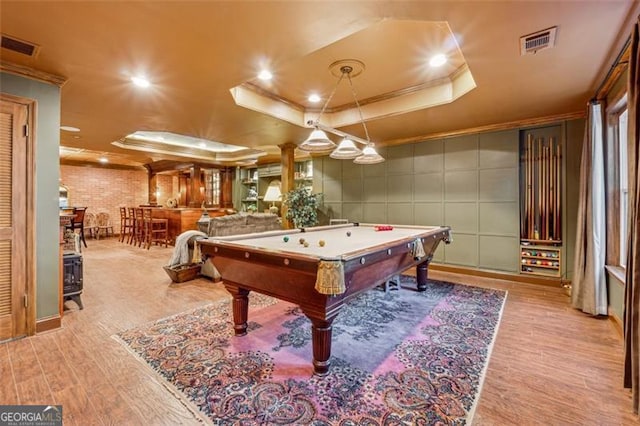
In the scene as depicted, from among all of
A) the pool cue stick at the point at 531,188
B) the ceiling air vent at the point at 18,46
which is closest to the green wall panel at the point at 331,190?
the pool cue stick at the point at 531,188

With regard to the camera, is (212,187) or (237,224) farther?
(212,187)

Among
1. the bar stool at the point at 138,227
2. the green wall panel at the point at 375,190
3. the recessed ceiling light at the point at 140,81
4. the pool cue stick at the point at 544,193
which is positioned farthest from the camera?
the bar stool at the point at 138,227

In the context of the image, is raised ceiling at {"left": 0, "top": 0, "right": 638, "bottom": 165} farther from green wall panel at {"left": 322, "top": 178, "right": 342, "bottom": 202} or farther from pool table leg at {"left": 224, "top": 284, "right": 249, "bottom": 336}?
green wall panel at {"left": 322, "top": 178, "right": 342, "bottom": 202}

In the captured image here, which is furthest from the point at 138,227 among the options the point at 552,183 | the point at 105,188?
the point at 552,183

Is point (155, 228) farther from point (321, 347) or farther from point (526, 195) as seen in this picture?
point (526, 195)

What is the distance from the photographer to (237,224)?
16.4 ft

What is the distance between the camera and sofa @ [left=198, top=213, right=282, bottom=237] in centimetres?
456

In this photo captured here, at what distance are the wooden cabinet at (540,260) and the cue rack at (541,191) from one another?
106 millimetres

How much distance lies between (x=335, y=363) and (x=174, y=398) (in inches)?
43.9

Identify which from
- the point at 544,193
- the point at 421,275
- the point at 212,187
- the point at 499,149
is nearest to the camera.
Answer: the point at 421,275

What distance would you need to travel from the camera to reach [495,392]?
192 cm

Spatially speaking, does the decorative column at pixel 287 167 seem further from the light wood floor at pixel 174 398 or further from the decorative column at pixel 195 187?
the decorative column at pixel 195 187

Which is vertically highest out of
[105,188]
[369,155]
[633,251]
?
[105,188]

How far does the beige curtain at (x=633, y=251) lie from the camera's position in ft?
5.92
